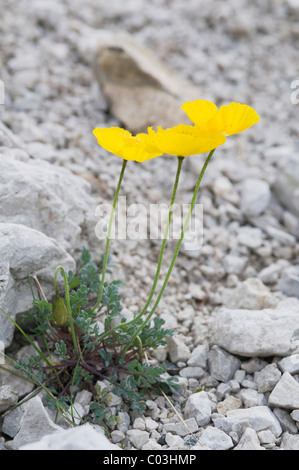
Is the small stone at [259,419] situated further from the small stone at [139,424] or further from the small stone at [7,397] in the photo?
the small stone at [7,397]

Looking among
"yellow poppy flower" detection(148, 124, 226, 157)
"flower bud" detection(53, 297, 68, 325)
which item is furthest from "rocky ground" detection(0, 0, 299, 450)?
"yellow poppy flower" detection(148, 124, 226, 157)

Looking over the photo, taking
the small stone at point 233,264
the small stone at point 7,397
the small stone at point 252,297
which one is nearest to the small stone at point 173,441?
the small stone at point 7,397

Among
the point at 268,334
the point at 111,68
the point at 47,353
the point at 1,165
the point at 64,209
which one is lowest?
the point at 47,353

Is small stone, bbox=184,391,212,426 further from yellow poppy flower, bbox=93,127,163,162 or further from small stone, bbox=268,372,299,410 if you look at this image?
yellow poppy flower, bbox=93,127,163,162

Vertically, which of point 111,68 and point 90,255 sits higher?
point 111,68

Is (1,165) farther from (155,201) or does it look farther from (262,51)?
(262,51)
